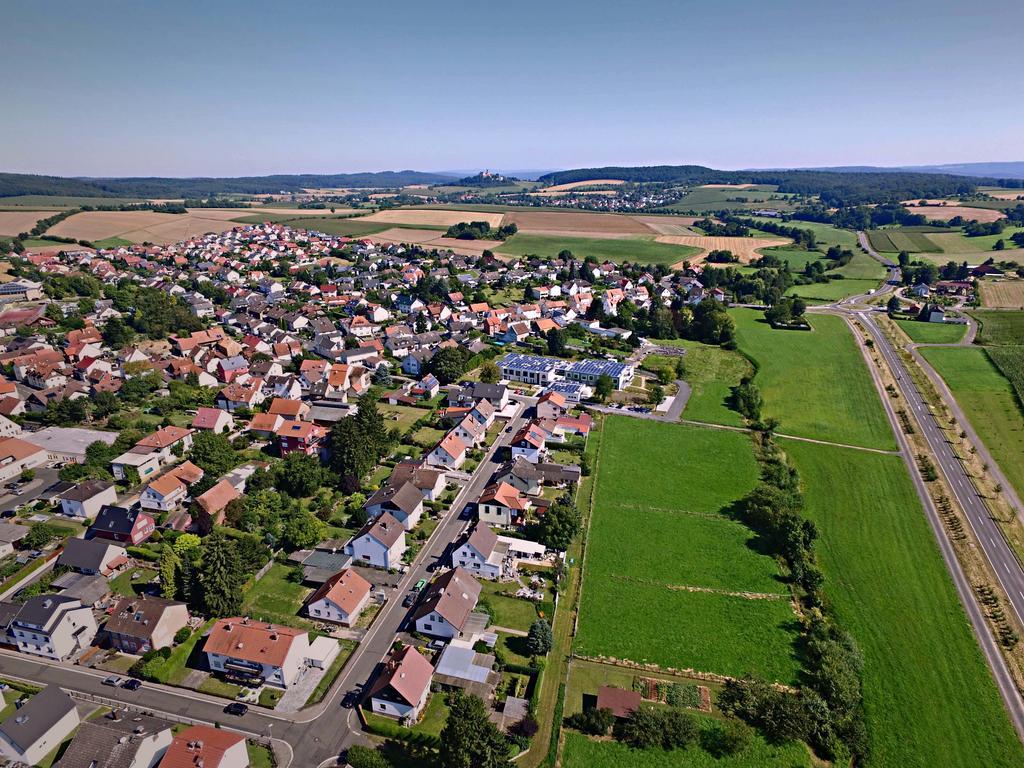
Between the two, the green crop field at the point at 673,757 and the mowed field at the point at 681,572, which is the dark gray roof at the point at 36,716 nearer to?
the green crop field at the point at 673,757

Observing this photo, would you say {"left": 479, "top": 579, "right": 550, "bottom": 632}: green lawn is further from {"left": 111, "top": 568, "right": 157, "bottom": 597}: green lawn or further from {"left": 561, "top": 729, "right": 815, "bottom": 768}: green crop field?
{"left": 111, "top": 568, "right": 157, "bottom": 597}: green lawn

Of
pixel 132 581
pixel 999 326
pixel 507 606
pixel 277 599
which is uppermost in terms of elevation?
pixel 999 326

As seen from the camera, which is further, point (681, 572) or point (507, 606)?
point (681, 572)

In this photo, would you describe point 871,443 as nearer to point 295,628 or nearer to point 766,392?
point 766,392

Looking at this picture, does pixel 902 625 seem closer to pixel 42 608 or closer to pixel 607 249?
pixel 42 608

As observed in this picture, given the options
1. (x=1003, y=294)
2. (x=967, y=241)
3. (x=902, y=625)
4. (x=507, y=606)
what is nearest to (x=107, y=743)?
(x=507, y=606)

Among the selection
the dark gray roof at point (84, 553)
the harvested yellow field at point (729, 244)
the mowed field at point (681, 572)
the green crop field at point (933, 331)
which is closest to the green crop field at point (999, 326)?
the green crop field at point (933, 331)

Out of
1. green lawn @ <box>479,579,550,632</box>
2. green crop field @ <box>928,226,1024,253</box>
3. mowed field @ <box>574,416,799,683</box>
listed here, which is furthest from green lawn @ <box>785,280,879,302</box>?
green lawn @ <box>479,579,550,632</box>
